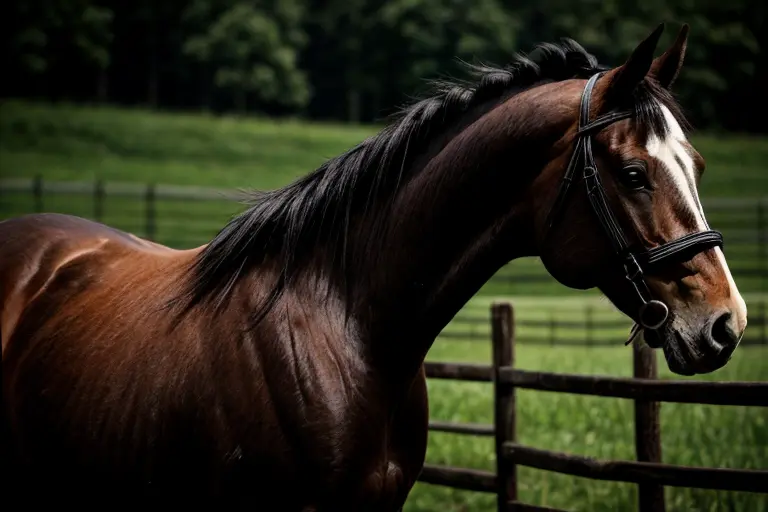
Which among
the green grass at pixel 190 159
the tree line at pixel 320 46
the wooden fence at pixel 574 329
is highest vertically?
the tree line at pixel 320 46

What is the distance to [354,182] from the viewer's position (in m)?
3.00

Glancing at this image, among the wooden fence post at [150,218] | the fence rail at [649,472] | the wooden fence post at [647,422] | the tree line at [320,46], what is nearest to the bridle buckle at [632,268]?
the fence rail at [649,472]

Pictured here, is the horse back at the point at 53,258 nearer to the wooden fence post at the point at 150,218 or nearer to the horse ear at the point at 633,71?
the horse ear at the point at 633,71

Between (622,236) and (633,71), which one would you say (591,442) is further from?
(633,71)

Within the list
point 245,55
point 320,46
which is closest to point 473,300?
point 245,55

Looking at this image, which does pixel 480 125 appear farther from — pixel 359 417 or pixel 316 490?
pixel 316 490

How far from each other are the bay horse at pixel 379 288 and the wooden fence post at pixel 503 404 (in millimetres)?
3399

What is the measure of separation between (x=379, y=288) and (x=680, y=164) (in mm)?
965

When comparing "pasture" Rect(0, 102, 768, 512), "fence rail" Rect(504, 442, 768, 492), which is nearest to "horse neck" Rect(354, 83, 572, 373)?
"pasture" Rect(0, 102, 768, 512)

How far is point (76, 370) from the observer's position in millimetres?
3326

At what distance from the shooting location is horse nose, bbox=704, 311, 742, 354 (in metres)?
2.39

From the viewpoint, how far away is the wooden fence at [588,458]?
15.3 ft

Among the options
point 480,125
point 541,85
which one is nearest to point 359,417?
point 480,125

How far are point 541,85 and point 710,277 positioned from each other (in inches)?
32.5
